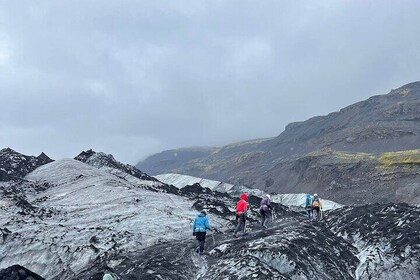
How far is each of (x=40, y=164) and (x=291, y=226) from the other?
34.3 meters

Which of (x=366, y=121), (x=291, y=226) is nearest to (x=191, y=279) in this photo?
(x=291, y=226)

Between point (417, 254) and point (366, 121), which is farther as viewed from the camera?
point (366, 121)

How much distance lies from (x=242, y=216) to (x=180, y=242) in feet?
11.9

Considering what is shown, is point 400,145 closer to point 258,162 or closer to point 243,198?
point 258,162

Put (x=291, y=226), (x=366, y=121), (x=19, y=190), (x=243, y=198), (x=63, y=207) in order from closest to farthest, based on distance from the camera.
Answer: (x=243, y=198), (x=291, y=226), (x=63, y=207), (x=19, y=190), (x=366, y=121)

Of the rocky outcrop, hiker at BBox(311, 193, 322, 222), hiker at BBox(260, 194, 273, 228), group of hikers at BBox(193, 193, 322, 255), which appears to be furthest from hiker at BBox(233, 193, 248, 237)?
the rocky outcrop

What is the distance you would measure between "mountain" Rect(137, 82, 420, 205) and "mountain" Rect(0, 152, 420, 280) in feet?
156

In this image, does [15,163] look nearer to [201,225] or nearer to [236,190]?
[236,190]

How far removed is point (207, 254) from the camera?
24969 millimetres

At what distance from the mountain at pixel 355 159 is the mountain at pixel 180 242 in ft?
156

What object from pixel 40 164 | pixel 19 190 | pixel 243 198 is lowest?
pixel 243 198

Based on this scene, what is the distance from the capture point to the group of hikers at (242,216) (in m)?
24.0

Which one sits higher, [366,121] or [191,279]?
[366,121]

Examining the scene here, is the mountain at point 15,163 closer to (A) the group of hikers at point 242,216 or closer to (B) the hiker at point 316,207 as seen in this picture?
(A) the group of hikers at point 242,216
